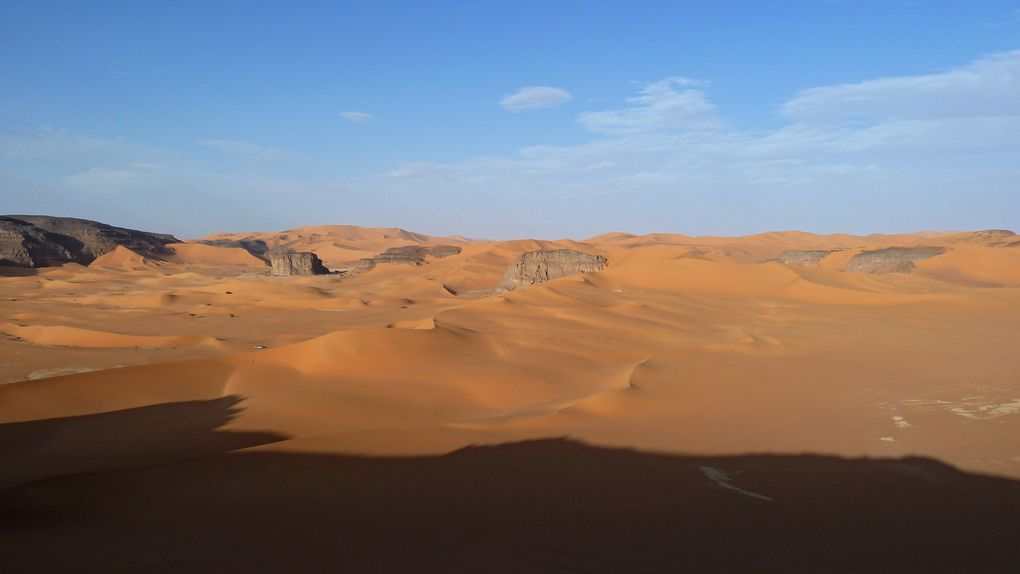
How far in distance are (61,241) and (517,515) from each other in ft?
175

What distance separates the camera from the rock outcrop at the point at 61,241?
40938mm

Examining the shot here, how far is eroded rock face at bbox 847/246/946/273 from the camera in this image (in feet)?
84.2

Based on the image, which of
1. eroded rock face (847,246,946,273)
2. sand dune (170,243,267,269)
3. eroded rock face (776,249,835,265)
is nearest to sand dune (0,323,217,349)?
eroded rock face (847,246,946,273)

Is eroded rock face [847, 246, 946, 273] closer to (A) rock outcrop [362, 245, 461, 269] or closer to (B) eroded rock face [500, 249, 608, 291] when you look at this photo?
(B) eroded rock face [500, 249, 608, 291]

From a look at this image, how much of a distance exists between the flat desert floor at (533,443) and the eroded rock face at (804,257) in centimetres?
1848

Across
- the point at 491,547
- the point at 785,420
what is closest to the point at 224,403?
the point at 491,547

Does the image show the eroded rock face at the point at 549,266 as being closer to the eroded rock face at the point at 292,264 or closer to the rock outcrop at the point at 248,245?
the eroded rock face at the point at 292,264

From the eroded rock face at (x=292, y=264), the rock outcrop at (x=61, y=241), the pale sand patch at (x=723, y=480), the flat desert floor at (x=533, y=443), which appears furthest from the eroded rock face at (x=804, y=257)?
the rock outcrop at (x=61, y=241)

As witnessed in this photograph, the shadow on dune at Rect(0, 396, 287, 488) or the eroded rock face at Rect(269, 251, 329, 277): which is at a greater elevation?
the eroded rock face at Rect(269, 251, 329, 277)

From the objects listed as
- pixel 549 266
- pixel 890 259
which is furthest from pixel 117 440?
pixel 890 259

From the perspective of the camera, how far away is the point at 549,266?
78.6 feet

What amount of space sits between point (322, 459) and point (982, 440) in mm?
5648

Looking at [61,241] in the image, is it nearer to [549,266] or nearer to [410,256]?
[410,256]

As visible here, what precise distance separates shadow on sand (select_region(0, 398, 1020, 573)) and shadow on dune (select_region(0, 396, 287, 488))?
1.02 m
